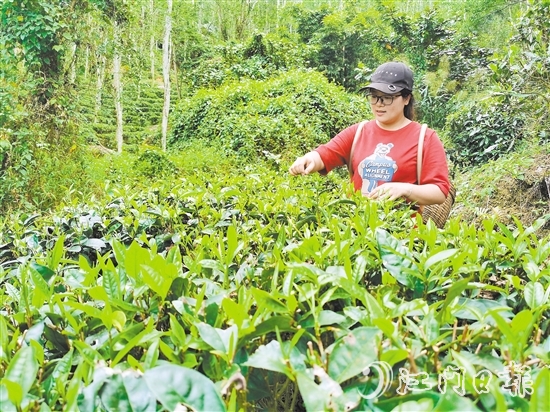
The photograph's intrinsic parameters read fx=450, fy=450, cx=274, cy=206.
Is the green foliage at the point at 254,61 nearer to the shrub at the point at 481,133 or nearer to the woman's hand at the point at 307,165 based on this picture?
the shrub at the point at 481,133

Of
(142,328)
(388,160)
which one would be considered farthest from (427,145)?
(142,328)

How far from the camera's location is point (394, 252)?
94 cm

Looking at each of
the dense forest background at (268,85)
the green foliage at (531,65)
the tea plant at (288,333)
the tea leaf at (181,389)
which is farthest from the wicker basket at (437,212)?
the green foliage at (531,65)

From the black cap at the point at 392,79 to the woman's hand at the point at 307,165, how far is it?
42cm

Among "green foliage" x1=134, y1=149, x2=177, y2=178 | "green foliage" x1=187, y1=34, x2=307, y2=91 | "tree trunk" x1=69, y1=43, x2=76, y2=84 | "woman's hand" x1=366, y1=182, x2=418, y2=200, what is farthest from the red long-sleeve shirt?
"green foliage" x1=187, y1=34, x2=307, y2=91

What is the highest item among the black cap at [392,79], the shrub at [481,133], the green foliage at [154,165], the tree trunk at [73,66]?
the tree trunk at [73,66]

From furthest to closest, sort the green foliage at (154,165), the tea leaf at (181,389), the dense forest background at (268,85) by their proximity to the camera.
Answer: the green foliage at (154,165)
the dense forest background at (268,85)
the tea leaf at (181,389)

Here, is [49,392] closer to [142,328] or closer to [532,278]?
[142,328]

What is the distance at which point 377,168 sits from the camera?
2.26 metres

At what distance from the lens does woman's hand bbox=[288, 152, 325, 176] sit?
2.20 meters

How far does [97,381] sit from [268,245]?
71 cm

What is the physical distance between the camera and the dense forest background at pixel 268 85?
5125 millimetres

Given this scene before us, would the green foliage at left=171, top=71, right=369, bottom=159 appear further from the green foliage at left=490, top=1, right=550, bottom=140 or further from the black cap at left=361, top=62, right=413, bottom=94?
the black cap at left=361, top=62, right=413, bottom=94

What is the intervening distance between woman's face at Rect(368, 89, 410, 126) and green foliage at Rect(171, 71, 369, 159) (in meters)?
5.04
